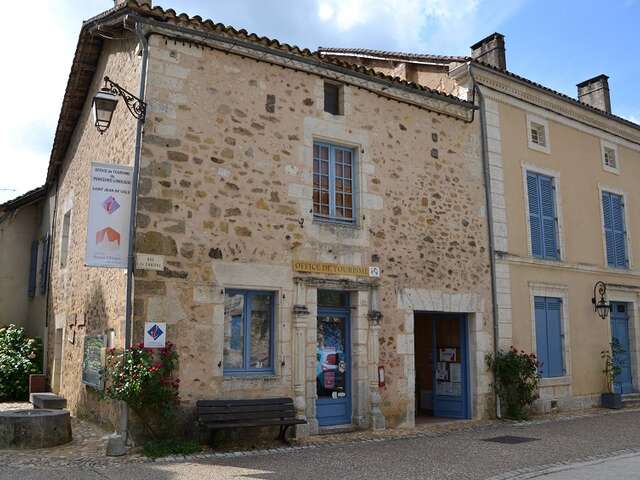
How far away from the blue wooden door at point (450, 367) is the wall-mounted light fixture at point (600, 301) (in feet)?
10.9

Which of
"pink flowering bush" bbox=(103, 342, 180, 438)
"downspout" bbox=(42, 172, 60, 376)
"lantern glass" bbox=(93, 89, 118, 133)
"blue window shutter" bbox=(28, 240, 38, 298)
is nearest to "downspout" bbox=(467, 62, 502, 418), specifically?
"pink flowering bush" bbox=(103, 342, 180, 438)

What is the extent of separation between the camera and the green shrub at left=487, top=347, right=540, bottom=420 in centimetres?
989

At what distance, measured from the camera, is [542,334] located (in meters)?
11.0

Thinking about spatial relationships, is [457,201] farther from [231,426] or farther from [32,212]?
[32,212]

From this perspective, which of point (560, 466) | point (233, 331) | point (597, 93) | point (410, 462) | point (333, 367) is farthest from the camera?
point (597, 93)

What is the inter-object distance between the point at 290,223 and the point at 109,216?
2.30 metres

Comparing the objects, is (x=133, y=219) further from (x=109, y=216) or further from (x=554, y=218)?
(x=554, y=218)

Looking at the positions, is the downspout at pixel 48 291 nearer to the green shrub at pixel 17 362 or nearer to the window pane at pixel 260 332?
the green shrub at pixel 17 362

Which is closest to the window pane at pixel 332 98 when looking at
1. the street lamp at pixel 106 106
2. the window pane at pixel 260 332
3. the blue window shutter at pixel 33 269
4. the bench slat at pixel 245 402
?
the street lamp at pixel 106 106

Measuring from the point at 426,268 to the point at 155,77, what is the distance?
4.69m

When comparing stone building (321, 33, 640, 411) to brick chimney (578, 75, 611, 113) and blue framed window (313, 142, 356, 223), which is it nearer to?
brick chimney (578, 75, 611, 113)

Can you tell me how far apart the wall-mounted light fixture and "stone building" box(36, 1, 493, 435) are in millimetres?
2944

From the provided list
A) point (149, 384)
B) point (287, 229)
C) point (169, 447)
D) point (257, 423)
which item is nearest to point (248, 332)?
point (257, 423)

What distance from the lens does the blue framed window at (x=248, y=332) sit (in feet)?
25.1
